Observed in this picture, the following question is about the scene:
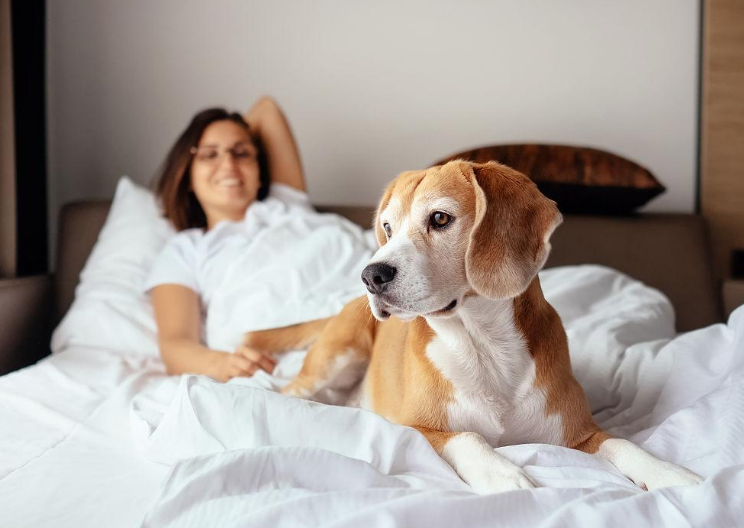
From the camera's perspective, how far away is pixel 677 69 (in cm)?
283

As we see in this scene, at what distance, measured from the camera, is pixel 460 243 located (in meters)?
1.18

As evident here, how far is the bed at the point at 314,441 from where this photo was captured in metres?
0.91

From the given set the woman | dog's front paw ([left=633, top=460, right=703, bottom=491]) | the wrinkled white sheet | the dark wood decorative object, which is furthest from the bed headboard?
dog's front paw ([left=633, top=460, right=703, bottom=491])

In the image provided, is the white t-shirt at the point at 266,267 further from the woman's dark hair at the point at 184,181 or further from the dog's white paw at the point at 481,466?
the dog's white paw at the point at 481,466

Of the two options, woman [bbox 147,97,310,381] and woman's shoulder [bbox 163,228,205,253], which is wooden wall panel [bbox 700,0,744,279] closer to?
woman [bbox 147,97,310,381]

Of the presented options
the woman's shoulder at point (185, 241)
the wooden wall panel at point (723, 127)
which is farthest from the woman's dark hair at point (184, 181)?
the wooden wall panel at point (723, 127)

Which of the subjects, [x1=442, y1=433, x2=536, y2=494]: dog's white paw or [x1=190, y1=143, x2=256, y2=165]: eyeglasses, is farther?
[x1=190, y1=143, x2=256, y2=165]: eyeglasses

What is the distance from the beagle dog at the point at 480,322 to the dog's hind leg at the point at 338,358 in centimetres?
28

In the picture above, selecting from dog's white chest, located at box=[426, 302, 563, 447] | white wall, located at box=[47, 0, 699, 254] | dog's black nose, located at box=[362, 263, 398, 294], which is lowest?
dog's white chest, located at box=[426, 302, 563, 447]

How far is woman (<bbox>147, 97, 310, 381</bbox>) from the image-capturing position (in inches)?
83.0

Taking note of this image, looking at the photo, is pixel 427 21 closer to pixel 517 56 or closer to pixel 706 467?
pixel 517 56

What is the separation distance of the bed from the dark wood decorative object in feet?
1.23

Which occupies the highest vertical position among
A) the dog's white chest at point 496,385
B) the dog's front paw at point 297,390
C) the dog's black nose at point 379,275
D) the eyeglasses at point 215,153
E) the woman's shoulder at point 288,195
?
the eyeglasses at point 215,153

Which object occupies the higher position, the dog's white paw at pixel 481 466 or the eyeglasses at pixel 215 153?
the eyeglasses at pixel 215 153
